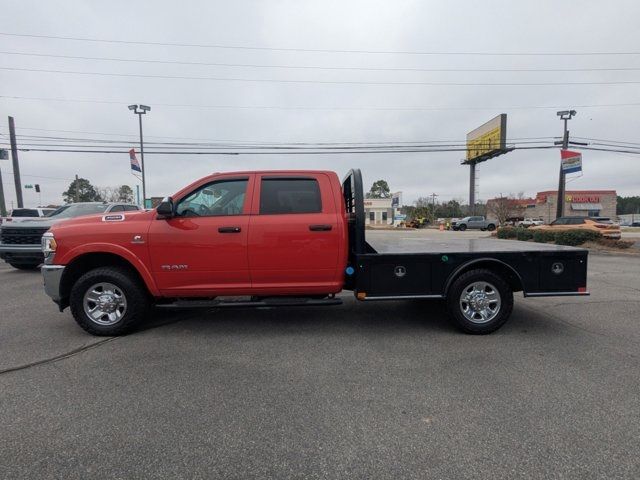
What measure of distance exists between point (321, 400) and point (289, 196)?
2.51 meters

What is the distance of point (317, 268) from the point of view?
4590 millimetres

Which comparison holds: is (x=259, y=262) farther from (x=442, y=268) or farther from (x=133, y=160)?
(x=133, y=160)

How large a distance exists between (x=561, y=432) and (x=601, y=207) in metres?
83.6

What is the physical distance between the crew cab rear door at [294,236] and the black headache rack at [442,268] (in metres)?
0.32

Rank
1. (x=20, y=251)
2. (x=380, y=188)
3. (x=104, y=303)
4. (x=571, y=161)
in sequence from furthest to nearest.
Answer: (x=380, y=188), (x=571, y=161), (x=20, y=251), (x=104, y=303)

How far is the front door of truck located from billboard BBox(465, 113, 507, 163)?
31.4 m

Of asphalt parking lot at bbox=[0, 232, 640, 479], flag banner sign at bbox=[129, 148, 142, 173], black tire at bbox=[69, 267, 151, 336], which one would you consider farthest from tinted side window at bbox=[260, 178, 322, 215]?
flag banner sign at bbox=[129, 148, 142, 173]

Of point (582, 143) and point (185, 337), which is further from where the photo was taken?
point (582, 143)

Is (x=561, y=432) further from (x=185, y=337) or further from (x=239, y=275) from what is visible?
(x=185, y=337)

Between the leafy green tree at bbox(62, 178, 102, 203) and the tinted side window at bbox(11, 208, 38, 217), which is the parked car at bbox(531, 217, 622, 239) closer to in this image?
the tinted side window at bbox(11, 208, 38, 217)

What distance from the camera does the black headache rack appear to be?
15.0 ft

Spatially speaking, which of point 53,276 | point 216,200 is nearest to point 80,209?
point 53,276

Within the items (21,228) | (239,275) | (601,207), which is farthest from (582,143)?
(601,207)

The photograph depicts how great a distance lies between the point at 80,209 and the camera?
11.0 meters
